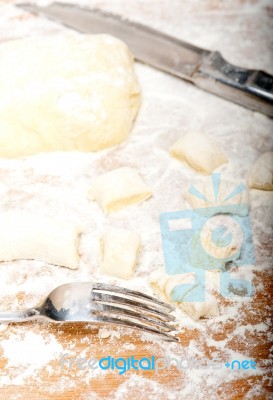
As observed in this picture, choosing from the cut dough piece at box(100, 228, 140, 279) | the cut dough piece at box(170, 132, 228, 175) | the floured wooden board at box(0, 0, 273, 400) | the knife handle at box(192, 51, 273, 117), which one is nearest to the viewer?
the floured wooden board at box(0, 0, 273, 400)

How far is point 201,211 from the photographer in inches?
58.8

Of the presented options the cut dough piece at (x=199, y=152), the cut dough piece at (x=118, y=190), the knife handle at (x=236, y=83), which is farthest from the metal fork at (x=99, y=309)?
the knife handle at (x=236, y=83)

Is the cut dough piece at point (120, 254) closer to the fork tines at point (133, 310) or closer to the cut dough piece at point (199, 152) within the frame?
the fork tines at point (133, 310)

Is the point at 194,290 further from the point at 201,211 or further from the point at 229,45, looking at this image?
the point at 229,45

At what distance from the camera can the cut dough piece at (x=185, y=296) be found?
4.09 ft

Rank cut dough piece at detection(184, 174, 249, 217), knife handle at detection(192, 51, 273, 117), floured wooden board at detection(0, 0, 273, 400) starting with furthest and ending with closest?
1. knife handle at detection(192, 51, 273, 117)
2. cut dough piece at detection(184, 174, 249, 217)
3. floured wooden board at detection(0, 0, 273, 400)

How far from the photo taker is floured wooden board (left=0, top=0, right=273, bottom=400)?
1165mm

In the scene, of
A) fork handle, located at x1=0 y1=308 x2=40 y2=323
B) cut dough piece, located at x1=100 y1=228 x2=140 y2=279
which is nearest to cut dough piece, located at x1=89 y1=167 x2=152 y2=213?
cut dough piece, located at x1=100 y1=228 x2=140 y2=279

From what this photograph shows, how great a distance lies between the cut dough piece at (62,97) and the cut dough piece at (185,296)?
2.07ft

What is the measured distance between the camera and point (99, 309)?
1183 millimetres

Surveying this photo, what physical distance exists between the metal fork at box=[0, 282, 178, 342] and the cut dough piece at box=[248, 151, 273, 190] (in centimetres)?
58

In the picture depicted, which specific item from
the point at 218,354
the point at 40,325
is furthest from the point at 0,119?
the point at 218,354

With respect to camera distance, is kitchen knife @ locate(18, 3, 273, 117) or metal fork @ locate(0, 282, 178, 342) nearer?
metal fork @ locate(0, 282, 178, 342)

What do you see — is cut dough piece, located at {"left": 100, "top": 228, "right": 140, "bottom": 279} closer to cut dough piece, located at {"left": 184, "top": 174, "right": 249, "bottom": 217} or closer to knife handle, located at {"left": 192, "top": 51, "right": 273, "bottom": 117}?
cut dough piece, located at {"left": 184, "top": 174, "right": 249, "bottom": 217}
